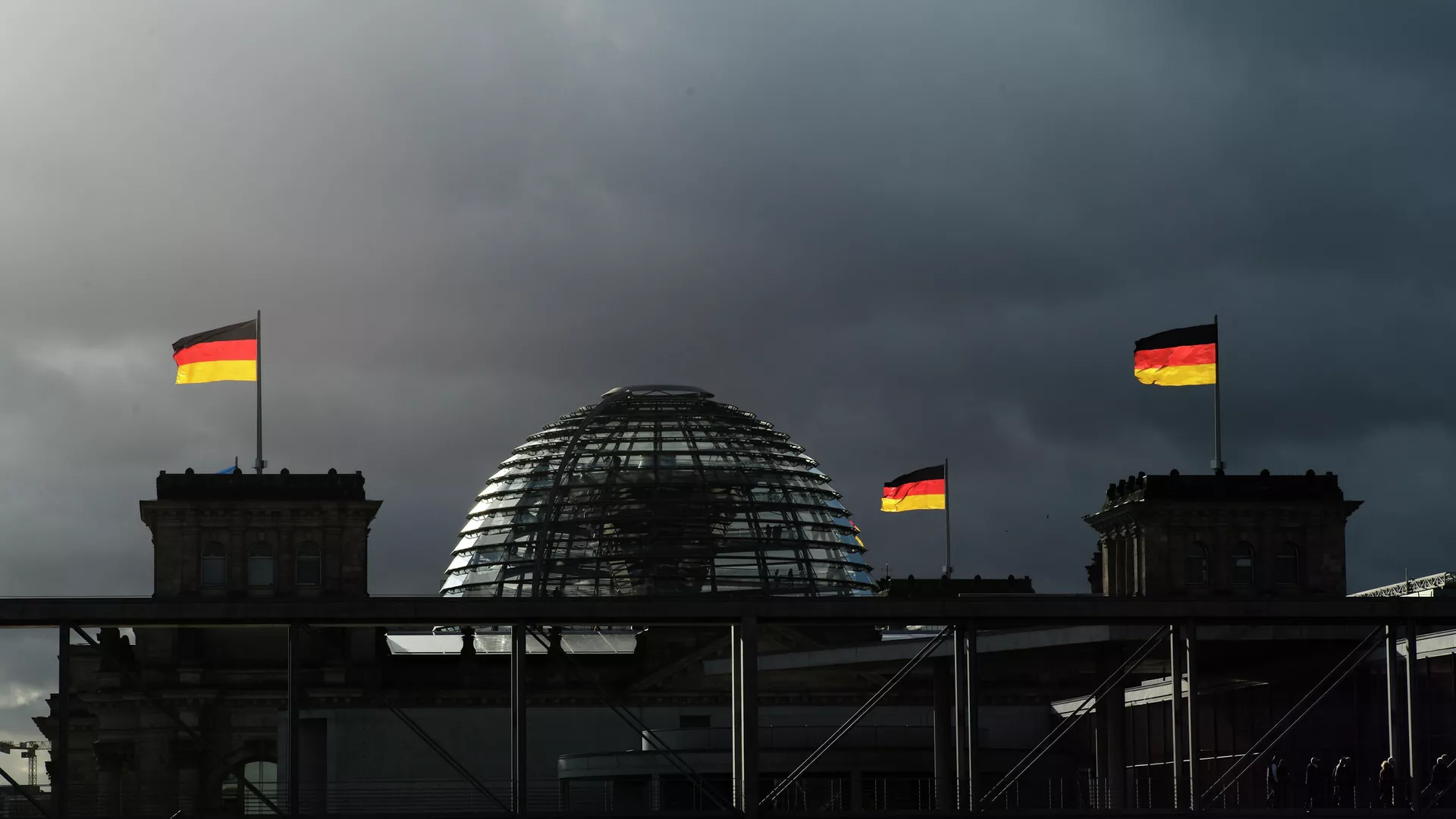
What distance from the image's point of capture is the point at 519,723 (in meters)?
36.3

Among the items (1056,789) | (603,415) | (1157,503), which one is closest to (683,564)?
(603,415)

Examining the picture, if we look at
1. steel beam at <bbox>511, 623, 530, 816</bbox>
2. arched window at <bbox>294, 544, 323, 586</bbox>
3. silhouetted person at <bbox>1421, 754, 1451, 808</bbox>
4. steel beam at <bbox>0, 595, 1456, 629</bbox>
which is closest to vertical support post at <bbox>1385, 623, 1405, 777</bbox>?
steel beam at <bbox>0, 595, 1456, 629</bbox>

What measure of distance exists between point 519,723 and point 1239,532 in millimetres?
57995

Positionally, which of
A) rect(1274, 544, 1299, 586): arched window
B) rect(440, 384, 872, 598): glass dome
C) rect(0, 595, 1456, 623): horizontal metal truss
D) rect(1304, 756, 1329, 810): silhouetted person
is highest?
rect(440, 384, 872, 598): glass dome

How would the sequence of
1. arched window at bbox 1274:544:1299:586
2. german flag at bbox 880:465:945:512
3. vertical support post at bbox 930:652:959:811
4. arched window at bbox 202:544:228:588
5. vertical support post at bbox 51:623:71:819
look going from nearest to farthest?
vertical support post at bbox 51:623:71:819 < vertical support post at bbox 930:652:959:811 < arched window at bbox 1274:544:1299:586 < arched window at bbox 202:544:228:588 < german flag at bbox 880:465:945:512

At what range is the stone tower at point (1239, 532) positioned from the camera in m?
89.2

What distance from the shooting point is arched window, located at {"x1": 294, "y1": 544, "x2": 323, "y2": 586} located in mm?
89812

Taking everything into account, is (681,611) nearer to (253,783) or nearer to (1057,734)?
(1057,734)

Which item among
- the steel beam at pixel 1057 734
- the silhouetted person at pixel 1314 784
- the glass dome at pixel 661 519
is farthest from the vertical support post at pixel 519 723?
the glass dome at pixel 661 519

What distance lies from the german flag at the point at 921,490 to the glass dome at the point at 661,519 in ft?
13.6

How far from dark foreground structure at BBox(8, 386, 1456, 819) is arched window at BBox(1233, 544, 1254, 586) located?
104 mm

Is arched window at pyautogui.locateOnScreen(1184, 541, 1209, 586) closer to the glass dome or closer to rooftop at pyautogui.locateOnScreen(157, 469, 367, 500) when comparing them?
the glass dome

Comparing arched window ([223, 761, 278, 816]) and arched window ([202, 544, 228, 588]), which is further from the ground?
arched window ([202, 544, 228, 588])

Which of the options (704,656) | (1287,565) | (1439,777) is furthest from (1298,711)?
(1287,565)
